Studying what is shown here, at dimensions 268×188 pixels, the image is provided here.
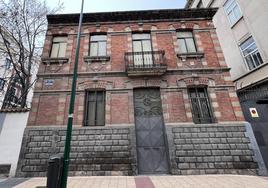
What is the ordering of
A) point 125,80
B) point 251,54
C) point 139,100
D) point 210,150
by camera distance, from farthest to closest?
point 251,54 < point 125,80 < point 139,100 < point 210,150

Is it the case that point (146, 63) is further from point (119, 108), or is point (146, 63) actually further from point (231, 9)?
point (231, 9)

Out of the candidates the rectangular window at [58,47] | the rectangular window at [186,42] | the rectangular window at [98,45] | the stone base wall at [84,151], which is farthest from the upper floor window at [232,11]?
the rectangular window at [58,47]

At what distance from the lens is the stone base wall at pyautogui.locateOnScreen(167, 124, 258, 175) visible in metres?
6.92

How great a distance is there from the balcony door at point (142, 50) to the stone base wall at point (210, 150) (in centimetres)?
389

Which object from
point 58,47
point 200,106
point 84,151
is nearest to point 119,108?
point 84,151

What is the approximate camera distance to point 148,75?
8.53 metres

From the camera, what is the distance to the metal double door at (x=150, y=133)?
7.30 m

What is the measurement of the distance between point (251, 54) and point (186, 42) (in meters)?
5.34

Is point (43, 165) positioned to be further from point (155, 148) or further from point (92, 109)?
point (155, 148)

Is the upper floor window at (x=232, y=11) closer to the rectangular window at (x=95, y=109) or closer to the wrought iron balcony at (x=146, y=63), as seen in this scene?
the wrought iron balcony at (x=146, y=63)

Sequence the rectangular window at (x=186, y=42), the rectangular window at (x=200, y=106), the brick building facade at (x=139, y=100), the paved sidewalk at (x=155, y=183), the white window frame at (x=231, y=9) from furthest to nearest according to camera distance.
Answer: the white window frame at (x=231, y=9) → the rectangular window at (x=186, y=42) → the rectangular window at (x=200, y=106) → the brick building facade at (x=139, y=100) → the paved sidewalk at (x=155, y=183)

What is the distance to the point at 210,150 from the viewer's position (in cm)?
720

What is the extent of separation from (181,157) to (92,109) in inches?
198

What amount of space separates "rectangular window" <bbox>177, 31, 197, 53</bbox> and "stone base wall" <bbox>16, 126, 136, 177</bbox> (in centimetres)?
590
